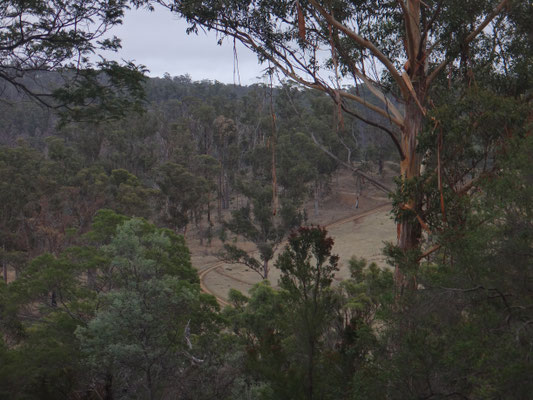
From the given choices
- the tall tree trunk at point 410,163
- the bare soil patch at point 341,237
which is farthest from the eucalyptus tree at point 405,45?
the bare soil patch at point 341,237

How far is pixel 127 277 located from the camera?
7.31 meters

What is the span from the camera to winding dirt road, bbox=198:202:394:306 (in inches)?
1035

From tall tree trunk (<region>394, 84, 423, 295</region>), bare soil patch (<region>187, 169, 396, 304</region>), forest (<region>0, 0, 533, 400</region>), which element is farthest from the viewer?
bare soil patch (<region>187, 169, 396, 304</region>)

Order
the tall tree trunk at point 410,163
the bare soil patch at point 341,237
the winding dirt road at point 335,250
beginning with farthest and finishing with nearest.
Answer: the bare soil patch at point 341,237, the winding dirt road at point 335,250, the tall tree trunk at point 410,163

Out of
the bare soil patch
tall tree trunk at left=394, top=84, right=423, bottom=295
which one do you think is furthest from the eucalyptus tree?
the bare soil patch

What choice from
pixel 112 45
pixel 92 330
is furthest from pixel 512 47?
pixel 92 330

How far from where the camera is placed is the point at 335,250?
3125 cm

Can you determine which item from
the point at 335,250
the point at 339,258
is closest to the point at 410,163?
the point at 339,258

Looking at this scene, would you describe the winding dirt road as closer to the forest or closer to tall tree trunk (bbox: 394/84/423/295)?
the forest

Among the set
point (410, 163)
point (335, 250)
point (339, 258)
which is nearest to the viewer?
point (410, 163)

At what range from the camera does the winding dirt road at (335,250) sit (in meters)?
26.3

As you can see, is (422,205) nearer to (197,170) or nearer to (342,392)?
(342,392)

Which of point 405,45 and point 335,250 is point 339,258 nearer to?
point 405,45

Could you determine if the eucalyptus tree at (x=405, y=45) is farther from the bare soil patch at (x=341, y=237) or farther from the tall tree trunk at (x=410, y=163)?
the bare soil patch at (x=341, y=237)
